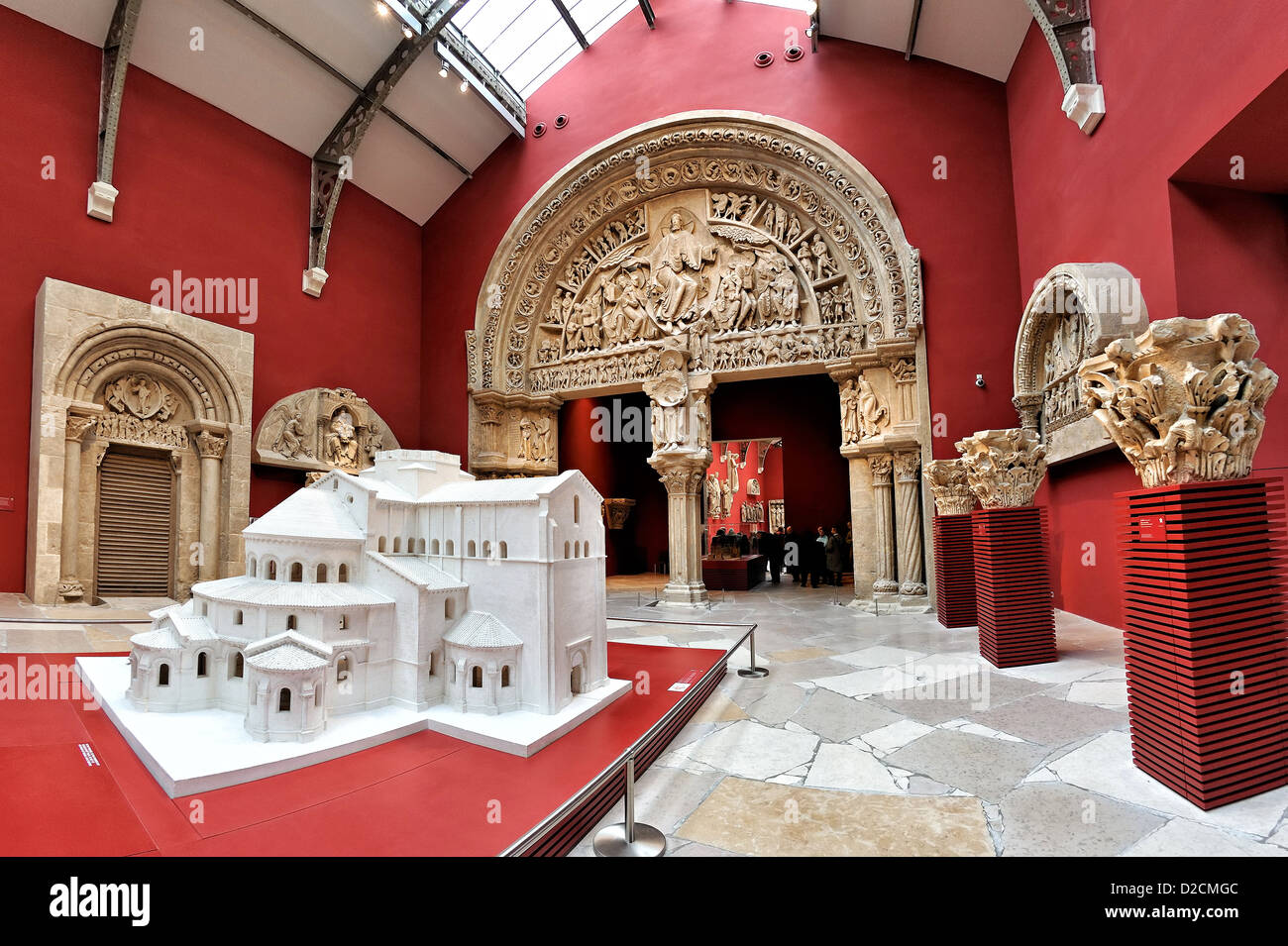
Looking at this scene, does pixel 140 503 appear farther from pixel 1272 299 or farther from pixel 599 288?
pixel 1272 299

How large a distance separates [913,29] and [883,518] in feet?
23.2

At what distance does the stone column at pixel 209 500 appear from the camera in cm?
821

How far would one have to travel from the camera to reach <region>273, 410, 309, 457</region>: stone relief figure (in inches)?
366

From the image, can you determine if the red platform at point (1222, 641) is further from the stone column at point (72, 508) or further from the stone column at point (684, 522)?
the stone column at point (72, 508)

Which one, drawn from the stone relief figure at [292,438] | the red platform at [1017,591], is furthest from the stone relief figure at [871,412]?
the stone relief figure at [292,438]

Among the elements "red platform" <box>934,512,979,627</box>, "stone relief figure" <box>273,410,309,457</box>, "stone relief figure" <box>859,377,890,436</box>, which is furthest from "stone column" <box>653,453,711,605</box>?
"stone relief figure" <box>273,410,309,457</box>

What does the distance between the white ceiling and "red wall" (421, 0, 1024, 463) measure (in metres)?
0.51

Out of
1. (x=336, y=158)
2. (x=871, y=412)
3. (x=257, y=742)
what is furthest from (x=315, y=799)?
(x=336, y=158)

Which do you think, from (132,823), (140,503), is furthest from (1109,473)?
(140,503)

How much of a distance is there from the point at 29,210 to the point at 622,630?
8.63 meters

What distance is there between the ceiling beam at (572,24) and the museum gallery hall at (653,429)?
3.7 inches

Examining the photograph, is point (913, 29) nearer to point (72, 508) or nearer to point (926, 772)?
point (926, 772)

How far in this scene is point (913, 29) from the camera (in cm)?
859

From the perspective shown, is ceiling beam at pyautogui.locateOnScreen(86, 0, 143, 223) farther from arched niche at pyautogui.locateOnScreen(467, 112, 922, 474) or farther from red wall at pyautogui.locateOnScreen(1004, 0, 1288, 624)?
red wall at pyautogui.locateOnScreen(1004, 0, 1288, 624)
